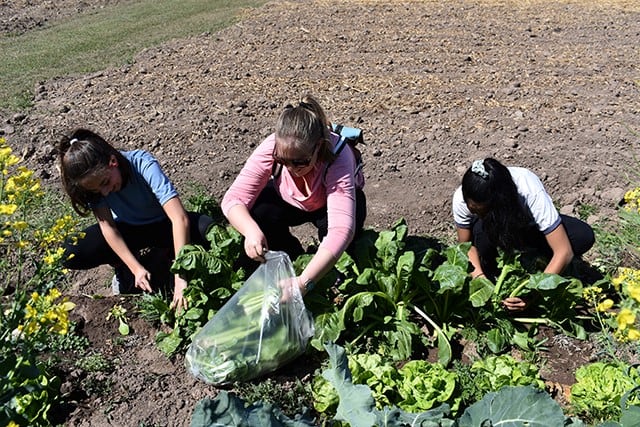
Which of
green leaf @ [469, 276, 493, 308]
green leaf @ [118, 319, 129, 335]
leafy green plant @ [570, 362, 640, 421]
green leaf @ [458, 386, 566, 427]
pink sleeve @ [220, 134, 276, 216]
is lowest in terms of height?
Result: leafy green plant @ [570, 362, 640, 421]

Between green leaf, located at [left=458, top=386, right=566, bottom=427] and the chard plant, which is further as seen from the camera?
green leaf, located at [left=458, top=386, right=566, bottom=427]

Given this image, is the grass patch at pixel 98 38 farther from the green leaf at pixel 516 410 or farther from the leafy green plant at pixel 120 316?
the green leaf at pixel 516 410

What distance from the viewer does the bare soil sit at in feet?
10.8

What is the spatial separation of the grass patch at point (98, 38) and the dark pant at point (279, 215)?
4043 mm

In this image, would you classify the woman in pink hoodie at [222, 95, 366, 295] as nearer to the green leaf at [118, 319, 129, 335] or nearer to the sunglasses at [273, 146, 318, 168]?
the sunglasses at [273, 146, 318, 168]

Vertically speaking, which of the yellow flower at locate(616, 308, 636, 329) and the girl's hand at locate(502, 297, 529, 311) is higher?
the yellow flower at locate(616, 308, 636, 329)

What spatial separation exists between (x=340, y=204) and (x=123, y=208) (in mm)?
1252

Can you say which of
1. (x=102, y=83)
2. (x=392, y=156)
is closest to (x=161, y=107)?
(x=102, y=83)

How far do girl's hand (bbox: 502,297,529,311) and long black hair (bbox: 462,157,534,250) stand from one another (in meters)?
0.26

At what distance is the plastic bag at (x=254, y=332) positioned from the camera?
2.89 metres

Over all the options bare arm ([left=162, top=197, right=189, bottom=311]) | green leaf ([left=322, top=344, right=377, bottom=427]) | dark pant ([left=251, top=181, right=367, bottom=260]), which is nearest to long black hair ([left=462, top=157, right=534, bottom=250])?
dark pant ([left=251, top=181, right=367, bottom=260])

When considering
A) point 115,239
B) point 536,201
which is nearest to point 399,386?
point 536,201

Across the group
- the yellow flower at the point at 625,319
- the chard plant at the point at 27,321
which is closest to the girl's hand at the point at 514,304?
the yellow flower at the point at 625,319

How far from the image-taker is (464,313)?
3305 millimetres
